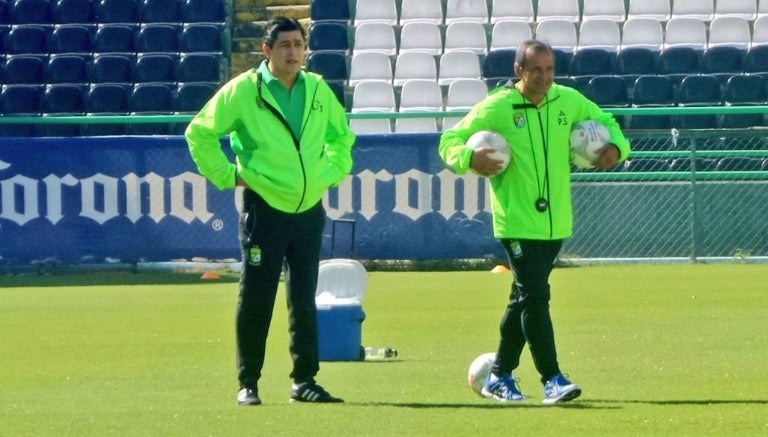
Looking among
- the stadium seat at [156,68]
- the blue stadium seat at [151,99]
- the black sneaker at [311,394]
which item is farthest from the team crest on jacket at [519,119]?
the stadium seat at [156,68]

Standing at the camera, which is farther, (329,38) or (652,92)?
(329,38)

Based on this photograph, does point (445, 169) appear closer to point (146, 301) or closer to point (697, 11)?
point (146, 301)

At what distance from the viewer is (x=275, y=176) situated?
8.89 meters

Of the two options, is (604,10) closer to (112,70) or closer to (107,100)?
(112,70)

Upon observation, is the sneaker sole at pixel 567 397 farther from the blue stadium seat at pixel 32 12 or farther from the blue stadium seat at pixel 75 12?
the blue stadium seat at pixel 32 12

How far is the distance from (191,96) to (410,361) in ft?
48.8

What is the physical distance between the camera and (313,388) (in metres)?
9.13

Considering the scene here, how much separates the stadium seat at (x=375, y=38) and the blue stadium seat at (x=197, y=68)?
2.30 metres

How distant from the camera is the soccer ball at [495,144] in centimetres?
887

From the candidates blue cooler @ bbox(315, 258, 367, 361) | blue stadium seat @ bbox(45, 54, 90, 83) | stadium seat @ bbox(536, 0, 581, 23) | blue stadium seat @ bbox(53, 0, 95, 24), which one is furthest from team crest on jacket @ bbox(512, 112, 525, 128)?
blue stadium seat @ bbox(53, 0, 95, 24)

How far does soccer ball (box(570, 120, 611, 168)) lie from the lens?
9.01 metres

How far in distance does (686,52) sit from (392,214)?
21.7 feet

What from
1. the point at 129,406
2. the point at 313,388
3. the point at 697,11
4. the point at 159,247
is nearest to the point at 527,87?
the point at 313,388

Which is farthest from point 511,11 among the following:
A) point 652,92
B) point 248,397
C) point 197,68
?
point 248,397
